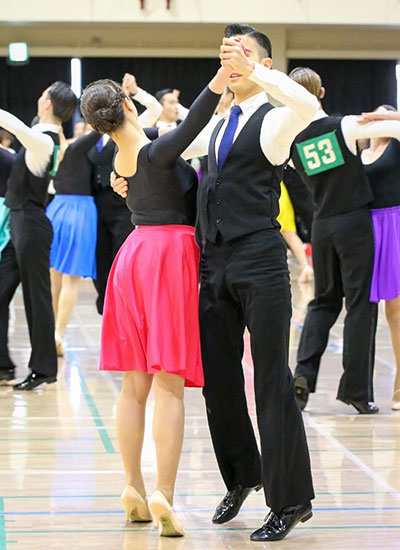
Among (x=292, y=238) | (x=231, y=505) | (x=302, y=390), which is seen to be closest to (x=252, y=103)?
(x=231, y=505)

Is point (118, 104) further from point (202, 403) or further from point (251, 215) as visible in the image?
point (202, 403)

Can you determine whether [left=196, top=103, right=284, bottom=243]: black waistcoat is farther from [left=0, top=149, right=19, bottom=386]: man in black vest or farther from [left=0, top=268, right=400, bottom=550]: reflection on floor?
[left=0, top=149, right=19, bottom=386]: man in black vest

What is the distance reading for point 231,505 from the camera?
365cm

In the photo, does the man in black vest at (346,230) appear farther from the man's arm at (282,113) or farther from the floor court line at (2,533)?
the floor court line at (2,533)

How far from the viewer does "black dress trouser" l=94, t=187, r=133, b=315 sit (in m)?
7.10

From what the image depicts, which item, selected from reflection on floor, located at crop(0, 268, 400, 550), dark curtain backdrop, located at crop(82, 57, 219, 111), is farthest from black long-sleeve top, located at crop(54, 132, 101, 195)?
dark curtain backdrop, located at crop(82, 57, 219, 111)

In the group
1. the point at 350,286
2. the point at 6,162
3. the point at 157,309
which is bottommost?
the point at 350,286

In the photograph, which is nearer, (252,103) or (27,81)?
(252,103)

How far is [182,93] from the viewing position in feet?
59.1

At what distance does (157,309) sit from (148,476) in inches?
41.1

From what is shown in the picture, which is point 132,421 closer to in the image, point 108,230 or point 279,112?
point 279,112

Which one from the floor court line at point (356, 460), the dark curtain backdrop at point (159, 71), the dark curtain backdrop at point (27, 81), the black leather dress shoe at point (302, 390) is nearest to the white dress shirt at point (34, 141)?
the black leather dress shoe at point (302, 390)

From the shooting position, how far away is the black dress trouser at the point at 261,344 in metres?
3.38

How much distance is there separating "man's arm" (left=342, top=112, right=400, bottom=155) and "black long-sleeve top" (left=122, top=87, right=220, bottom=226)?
1.63 meters
